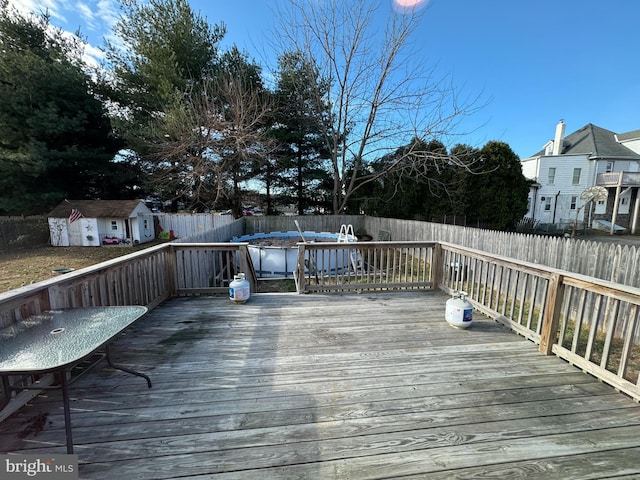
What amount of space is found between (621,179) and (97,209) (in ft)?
95.2

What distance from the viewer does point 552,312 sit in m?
2.55

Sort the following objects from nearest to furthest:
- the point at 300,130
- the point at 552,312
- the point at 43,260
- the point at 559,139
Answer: the point at 552,312 < the point at 43,260 < the point at 300,130 < the point at 559,139

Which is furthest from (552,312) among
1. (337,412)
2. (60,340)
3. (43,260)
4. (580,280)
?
(43,260)

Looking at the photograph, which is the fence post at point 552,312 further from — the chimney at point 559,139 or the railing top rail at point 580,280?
the chimney at point 559,139

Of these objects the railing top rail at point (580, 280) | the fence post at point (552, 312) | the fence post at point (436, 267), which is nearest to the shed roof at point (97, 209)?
the fence post at point (436, 267)

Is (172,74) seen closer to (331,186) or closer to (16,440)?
(331,186)

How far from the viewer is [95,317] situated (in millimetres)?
1912

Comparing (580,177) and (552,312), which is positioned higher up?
(580,177)

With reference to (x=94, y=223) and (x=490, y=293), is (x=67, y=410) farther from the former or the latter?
(x=94, y=223)

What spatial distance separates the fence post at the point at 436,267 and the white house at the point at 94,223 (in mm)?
13758

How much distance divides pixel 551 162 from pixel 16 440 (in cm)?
2570

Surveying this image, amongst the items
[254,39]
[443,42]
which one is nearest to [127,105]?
[254,39]

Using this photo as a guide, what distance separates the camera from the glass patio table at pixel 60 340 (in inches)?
51.8

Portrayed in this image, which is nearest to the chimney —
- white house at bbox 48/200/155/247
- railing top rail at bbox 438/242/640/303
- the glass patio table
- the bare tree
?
the bare tree
